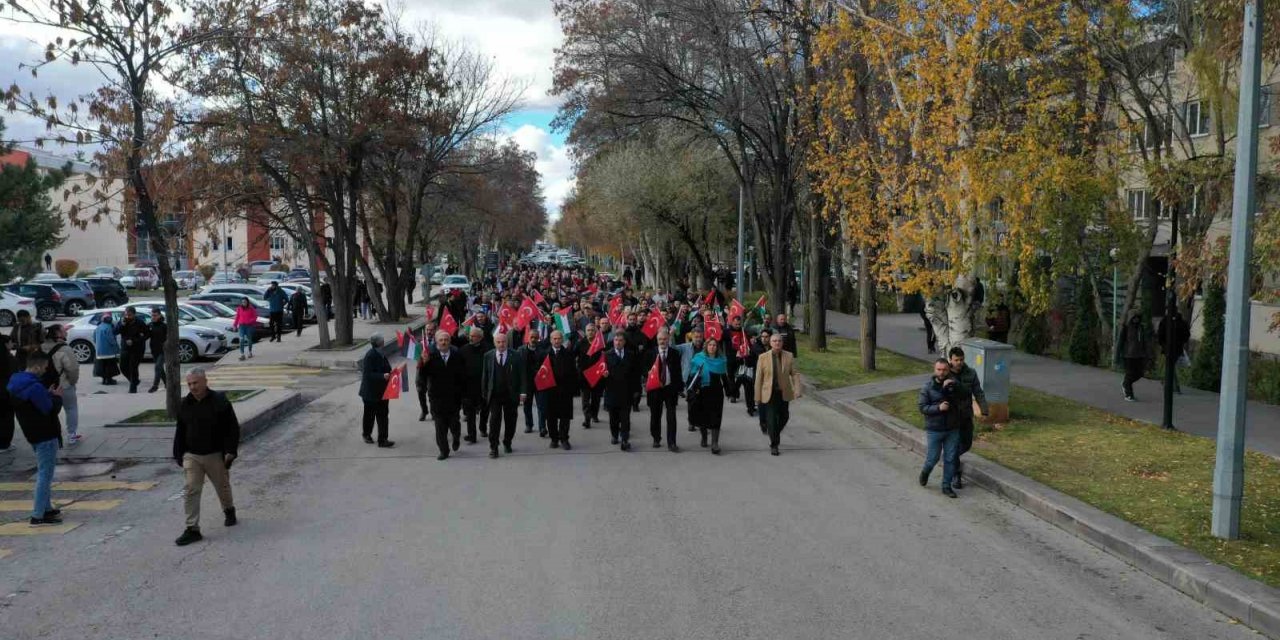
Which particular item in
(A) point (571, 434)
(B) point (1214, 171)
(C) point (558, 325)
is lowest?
(A) point (571, 434)

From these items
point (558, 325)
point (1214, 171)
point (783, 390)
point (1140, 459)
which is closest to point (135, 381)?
point (558, 325)

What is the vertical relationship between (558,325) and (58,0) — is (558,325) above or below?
below

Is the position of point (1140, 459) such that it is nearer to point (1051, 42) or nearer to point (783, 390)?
point (783, 390)

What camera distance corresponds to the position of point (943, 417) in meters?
10.7

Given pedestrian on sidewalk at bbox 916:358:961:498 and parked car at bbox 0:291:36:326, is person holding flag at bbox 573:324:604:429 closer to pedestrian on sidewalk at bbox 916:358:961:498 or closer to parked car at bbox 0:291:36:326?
pedestrian on sidewalk at bbox 916:358:961:498

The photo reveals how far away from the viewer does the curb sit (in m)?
7.11

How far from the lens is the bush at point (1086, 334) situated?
75.4ft

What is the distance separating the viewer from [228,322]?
92.9 ft

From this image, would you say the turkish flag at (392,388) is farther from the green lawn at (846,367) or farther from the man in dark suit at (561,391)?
the green lawn at (846,367)

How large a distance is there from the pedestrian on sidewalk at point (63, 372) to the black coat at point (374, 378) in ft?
11.4

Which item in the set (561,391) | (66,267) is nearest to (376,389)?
(561,391)

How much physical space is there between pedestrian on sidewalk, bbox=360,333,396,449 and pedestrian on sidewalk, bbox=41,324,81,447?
11.5ft

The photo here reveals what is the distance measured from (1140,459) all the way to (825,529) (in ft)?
16.8

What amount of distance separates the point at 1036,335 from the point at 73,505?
72.1ft
